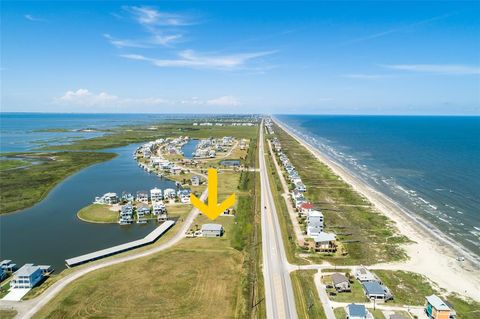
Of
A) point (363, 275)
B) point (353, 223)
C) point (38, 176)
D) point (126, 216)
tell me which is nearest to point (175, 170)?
point (38, 176)

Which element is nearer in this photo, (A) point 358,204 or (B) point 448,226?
(B) point 448,226

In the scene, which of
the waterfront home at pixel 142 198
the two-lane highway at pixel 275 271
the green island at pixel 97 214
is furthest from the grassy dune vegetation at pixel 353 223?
the green island at pixel 97 214

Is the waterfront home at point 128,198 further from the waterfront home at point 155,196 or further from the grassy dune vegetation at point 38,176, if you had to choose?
the grassy dune vegetation at point 38,176

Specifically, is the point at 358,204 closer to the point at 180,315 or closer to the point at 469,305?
the point at 469,305

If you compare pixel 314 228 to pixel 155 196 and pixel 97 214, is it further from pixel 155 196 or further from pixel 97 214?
pixel 97 214

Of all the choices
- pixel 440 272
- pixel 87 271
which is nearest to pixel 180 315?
pixel 87 271

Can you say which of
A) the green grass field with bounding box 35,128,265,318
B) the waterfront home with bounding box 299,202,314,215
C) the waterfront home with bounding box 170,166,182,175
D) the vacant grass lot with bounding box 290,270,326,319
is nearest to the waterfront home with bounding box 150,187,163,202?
the green grass field with bounding box 35,128,265,318

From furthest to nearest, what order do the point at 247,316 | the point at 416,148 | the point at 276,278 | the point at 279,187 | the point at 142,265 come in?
1. the point at 416,148
2. the point at 279,187
3. the point at 142,265
4. the point at 276,278
5. the point at 247,316

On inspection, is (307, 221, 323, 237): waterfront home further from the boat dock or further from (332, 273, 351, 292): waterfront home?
the boat dock
